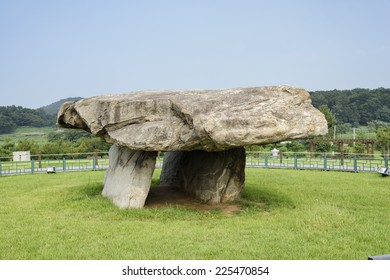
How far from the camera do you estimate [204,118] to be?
26.2 feet

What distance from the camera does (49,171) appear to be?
2067 centimetres

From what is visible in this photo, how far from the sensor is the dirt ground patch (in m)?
10.2

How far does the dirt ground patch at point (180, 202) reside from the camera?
401 inches

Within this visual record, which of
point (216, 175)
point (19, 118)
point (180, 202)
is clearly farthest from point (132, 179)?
point (19, 118)

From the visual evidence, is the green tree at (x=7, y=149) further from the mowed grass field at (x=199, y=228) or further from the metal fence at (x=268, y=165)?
the mowed grass field at (x=199, y=228)

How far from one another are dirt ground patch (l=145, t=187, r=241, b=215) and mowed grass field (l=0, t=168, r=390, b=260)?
0.96 feet

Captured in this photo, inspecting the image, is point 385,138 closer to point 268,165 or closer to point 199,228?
point 268,165

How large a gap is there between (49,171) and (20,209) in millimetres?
10871

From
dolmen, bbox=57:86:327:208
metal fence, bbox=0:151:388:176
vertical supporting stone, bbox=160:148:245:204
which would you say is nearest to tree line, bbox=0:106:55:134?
metal fence, bbox=0:151:388:176

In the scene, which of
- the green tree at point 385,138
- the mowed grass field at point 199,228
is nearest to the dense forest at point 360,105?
the green tree at point 385,138

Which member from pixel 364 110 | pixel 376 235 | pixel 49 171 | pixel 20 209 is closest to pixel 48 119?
pixel 364 110

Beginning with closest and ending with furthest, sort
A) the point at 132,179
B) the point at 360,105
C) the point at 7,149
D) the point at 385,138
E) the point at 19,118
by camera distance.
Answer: the point at 132,179, the point at 385,138, the point at 7,149, the point at 360,105, the point at 19,118

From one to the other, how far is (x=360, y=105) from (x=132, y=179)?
60402mm
